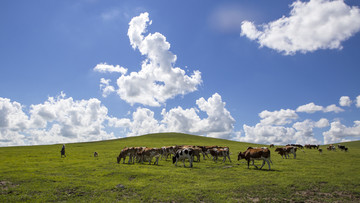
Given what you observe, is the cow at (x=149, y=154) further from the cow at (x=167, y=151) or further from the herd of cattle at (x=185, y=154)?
the cow at (x=167, y=151)

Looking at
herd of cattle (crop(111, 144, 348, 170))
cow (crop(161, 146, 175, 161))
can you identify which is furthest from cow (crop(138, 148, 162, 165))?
cow (crop(161, 146, 175, 161))

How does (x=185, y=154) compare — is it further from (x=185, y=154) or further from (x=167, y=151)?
(x=167, y=151)

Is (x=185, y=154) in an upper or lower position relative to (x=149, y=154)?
upper

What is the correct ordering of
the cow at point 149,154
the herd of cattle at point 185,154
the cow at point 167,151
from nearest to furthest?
the herd of cattle at point 185,154 → the cow at point 149,154 → the cow at point 167,151

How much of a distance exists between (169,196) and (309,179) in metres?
12.4

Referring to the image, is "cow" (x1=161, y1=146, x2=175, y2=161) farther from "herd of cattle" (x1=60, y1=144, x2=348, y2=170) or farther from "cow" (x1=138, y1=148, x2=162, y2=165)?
"cow" (x1=138, y1=148, x2=162, y2=165)

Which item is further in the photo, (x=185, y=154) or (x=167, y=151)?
(x=167, y=151)

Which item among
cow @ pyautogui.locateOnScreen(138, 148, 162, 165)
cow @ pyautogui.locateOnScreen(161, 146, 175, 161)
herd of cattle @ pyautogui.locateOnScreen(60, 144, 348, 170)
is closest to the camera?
herd of cattle @ pyautogui.locateOnScreen(60, 144, 348, 170)

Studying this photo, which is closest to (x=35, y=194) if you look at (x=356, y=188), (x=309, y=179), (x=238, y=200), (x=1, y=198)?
(x=1, y=198)

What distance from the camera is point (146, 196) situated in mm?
13727

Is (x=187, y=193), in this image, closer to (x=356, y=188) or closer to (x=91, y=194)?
(x=91, y=194)

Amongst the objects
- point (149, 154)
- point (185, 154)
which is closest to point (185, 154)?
point (185, 154)

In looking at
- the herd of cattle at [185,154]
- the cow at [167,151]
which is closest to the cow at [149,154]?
the herd of cattle at [185,154]

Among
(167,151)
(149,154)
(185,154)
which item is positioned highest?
(185,154)
